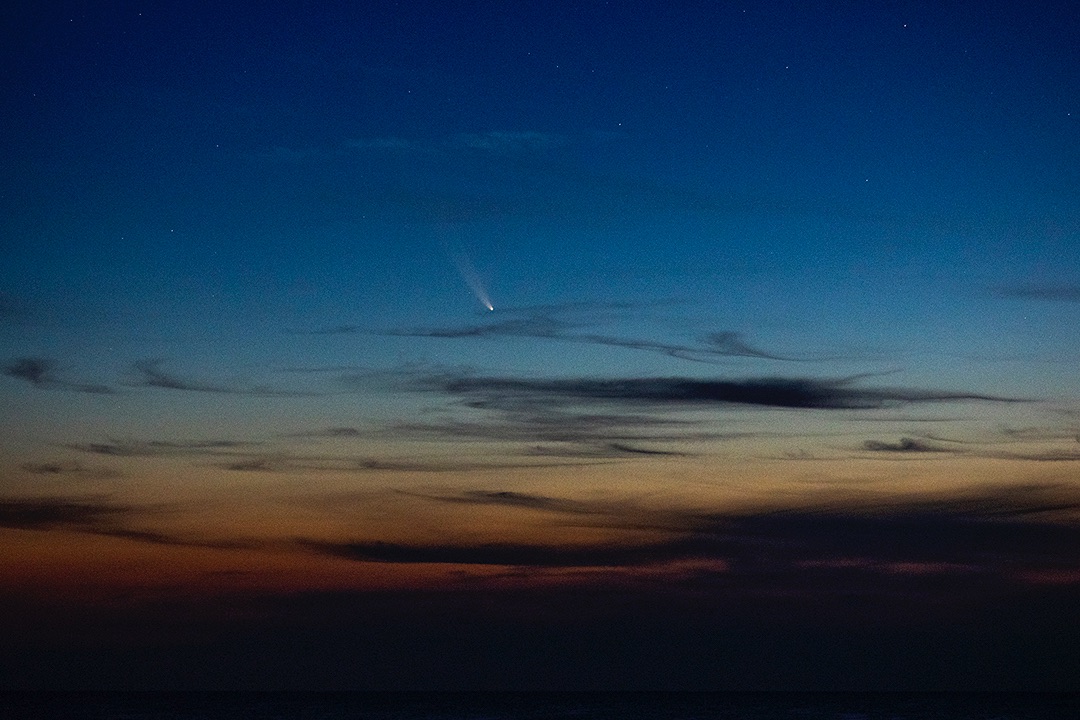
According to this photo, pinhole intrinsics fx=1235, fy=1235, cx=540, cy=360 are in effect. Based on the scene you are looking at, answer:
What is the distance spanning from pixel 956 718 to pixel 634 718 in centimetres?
3737

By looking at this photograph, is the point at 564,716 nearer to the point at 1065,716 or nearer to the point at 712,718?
the point at 712,718

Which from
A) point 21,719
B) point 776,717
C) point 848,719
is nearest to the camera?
point 21,719

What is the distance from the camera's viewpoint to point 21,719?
409 ft

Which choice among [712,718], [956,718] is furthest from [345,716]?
[956,718]

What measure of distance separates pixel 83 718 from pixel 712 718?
233 feet

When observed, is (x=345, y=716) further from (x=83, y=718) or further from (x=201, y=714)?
(x=83, y=718)

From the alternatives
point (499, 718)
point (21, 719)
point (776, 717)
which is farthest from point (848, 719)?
point (21, 719)

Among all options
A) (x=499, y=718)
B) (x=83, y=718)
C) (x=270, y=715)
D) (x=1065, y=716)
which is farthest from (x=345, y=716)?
(x=1065, y=716)

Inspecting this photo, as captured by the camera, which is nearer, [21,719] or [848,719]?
[21,719]

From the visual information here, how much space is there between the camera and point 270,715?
145875 mm

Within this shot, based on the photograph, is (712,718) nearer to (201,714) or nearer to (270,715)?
(270,715)

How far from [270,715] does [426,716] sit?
60.5ft

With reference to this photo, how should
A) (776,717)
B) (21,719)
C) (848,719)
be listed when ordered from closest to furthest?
(21,719) → (848,719) → (776,717)

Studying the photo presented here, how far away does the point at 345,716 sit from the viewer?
146 m
